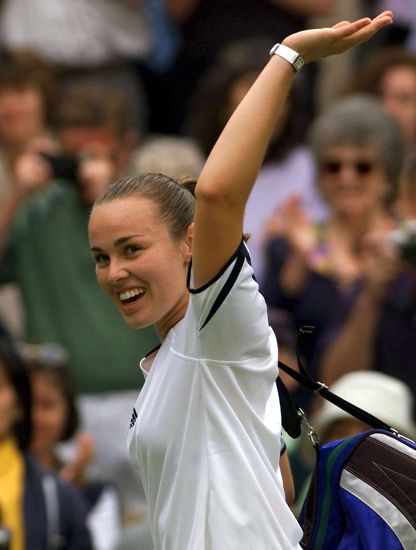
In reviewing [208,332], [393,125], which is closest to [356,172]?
[393,125]

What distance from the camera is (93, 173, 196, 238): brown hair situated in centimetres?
341

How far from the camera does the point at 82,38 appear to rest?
8.36 meters

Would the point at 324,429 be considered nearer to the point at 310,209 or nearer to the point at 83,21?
the point at 310,209

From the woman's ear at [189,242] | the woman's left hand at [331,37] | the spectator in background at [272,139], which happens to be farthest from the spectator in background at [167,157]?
the woman's left hand at [331,37]

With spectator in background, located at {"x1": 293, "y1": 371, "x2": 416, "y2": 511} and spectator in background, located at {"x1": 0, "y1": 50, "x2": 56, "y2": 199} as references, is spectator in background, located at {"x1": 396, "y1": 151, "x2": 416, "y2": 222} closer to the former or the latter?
spectator in background, located at {"x1": 293, "y1": 371, "x2": 416, "y2": 511}

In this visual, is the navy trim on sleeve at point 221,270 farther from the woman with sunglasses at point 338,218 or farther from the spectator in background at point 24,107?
the spectator in background at point 24,107

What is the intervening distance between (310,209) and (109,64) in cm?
169

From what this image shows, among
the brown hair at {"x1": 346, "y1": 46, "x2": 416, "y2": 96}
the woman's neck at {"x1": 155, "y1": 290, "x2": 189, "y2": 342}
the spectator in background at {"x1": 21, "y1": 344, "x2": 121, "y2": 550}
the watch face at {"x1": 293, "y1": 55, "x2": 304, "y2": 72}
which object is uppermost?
the watch face at {"x1": 293, "y1": 55, "x2": 304, "y2": 72}

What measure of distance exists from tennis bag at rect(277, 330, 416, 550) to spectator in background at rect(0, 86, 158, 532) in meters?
3.39

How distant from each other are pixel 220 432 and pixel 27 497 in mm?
2942

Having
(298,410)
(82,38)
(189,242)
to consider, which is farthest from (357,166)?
(189,242)

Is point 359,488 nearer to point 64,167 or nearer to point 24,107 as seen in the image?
point 64,167

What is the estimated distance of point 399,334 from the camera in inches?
253

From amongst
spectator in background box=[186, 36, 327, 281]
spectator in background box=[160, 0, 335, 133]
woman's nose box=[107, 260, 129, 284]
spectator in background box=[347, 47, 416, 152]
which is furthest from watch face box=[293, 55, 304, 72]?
spectator in background box=[160, 0, 335, 133]
